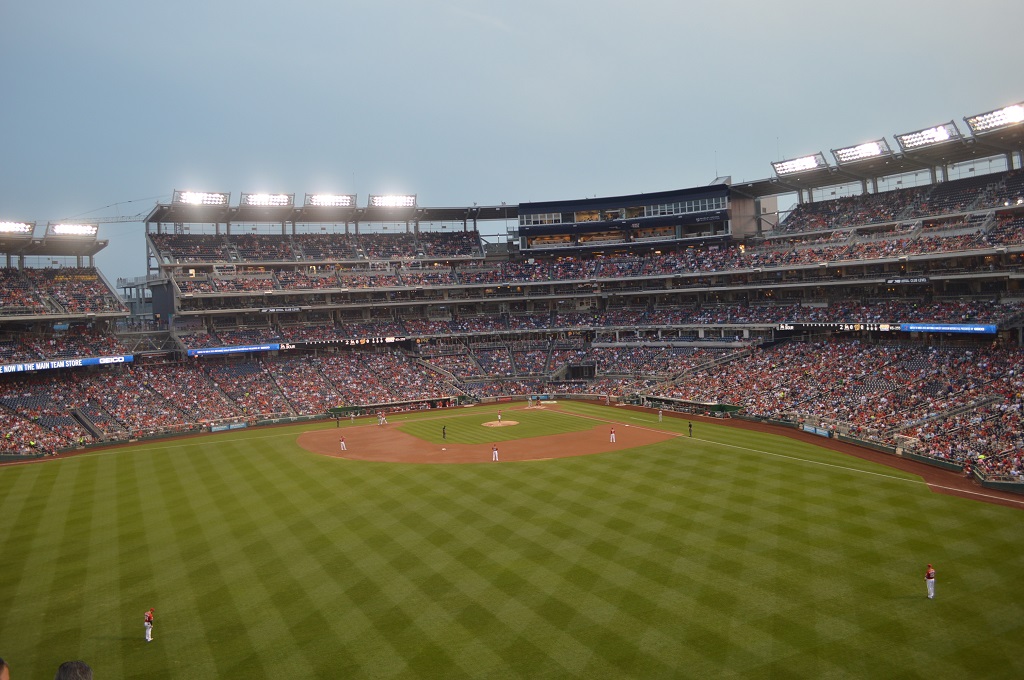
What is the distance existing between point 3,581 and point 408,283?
58.6m

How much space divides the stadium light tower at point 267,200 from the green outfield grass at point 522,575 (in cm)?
4390

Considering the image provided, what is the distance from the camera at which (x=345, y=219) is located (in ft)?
266

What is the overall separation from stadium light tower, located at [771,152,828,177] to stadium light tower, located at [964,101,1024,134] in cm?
1420

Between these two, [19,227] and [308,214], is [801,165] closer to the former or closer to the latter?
[308,214]

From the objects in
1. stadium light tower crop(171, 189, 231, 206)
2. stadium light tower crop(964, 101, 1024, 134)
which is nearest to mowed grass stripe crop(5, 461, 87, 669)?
stadium light tower crop(171, 189, 231, 206)

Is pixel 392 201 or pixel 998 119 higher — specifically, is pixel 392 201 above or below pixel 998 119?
above

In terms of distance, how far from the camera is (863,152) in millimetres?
60031

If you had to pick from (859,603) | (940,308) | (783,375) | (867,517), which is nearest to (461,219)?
(783,375)

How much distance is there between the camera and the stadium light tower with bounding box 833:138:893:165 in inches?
2306

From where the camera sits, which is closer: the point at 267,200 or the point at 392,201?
the point at 267,200

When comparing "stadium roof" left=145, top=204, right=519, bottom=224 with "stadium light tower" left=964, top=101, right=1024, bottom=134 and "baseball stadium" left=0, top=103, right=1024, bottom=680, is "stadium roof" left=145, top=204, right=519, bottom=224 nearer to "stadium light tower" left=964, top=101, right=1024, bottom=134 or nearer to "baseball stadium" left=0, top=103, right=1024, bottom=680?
"baseball stadium" left=0, top=103, right=1024, bottom=680

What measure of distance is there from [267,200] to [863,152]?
63300 millimetres

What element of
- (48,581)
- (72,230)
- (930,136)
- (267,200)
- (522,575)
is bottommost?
(522,575)

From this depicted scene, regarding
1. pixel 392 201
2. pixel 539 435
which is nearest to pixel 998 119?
pixel 539 435
